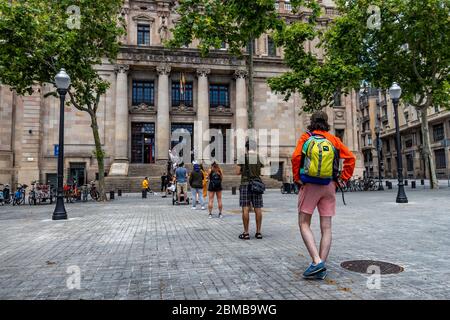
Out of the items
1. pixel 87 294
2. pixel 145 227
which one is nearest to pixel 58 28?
pixel 145 227

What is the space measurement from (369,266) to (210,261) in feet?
7.44

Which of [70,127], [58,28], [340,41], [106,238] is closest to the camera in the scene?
[106,238]

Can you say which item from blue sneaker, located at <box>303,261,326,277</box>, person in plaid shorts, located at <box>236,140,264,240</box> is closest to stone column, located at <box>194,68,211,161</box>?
person in plaid shorts, located at <box>236,140,264,240</box>

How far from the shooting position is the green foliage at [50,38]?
1614 cm

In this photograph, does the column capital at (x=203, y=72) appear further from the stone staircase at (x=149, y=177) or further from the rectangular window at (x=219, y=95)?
the stone staircase at (x=149, y=177)

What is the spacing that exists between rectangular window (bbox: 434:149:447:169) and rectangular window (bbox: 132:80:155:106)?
1596 inches

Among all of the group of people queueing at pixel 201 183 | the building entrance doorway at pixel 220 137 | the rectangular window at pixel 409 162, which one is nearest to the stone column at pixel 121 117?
the building entrance doorway at pixel 220 137

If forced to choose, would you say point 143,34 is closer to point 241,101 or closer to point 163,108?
point 163,108

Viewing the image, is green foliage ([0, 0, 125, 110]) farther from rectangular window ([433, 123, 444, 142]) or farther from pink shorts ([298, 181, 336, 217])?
rectangular window ([433, 123, 444, 142])

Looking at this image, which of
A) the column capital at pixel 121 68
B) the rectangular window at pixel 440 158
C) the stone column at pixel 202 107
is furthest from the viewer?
the rectangular window at pixel 440 158

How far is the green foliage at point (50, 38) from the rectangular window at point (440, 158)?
1832 inches
